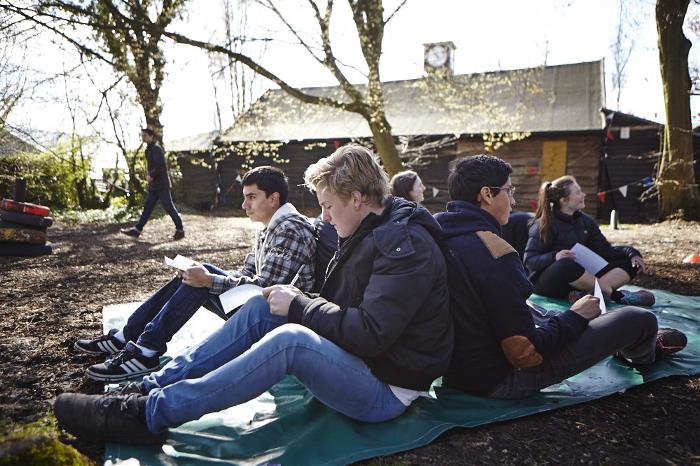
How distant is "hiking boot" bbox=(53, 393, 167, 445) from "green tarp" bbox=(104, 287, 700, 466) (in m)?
0.06

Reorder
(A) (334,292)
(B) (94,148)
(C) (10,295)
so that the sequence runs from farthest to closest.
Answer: (B) (94,148) → (C) (10,295) → (A) (334,292)

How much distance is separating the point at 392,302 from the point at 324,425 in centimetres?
79

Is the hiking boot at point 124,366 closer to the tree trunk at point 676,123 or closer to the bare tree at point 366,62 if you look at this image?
the bare tree at point 366,62

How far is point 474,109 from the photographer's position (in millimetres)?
15945

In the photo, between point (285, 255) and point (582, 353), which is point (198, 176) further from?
point (582, 353)

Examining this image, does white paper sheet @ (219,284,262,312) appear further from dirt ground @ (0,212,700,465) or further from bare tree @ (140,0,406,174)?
bare tree @ (140,0,406,174)

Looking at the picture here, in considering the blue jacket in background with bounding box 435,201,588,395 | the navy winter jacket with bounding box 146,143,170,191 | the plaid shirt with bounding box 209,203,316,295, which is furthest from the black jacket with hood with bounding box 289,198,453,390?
the navy winter jacket with bounding box 146,143,170,191

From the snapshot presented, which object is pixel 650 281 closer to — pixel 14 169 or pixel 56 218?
pixel 56 218

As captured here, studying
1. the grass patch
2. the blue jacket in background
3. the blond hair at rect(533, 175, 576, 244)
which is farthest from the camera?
the blond hair at rect(533, 175, 576, 244)

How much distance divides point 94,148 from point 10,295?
1368 cm

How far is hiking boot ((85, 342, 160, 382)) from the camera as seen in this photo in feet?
10.4

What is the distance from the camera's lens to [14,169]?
16.1 m

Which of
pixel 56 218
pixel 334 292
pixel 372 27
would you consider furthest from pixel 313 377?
pixel 56 218

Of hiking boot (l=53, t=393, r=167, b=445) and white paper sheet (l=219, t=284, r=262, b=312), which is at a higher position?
white paper sheet (l=219, t=284, r=262, b=312)
